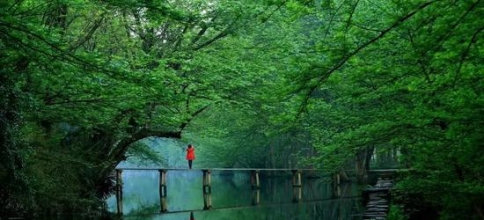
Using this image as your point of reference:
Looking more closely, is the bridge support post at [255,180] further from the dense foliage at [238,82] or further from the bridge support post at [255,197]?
the dense foliage at [238,82]

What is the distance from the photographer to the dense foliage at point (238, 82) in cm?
529

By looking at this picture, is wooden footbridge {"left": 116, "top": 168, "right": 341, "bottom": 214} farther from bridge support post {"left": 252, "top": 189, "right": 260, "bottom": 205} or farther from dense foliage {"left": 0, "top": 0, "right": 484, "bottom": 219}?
dense foliage {"left": 0, "top": 0, "right": 484, "bottom": 219}

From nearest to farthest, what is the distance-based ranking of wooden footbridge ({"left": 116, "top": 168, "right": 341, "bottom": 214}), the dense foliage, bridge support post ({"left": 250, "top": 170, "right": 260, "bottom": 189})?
the dense foliage
wooden footbridge ({"left": 116, "top": 168, "right": 341, "bottom": 214})
bridge support post ({"left": 250, "top": 170, "right": 260, "bottom": 189})

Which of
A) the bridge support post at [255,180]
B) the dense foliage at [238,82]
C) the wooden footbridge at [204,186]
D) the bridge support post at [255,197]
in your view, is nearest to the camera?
the dense foliage at [238,82]

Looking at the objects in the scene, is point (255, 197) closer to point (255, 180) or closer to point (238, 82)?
point (255, 180)

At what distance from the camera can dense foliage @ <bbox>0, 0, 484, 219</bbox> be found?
5285 mm

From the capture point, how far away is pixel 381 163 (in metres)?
33.7

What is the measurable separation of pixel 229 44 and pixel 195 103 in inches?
118

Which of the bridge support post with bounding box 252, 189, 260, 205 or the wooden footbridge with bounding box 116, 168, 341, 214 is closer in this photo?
the wooden footbridge with bounding box 116, 168, 341, 214

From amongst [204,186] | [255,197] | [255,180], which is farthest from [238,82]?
[255,180]

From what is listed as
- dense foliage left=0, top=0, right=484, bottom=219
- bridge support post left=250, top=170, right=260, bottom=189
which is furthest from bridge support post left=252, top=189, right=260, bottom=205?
dense foliage left=0, top=0, right=484, bottom=219

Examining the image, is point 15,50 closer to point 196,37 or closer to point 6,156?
point 6,156

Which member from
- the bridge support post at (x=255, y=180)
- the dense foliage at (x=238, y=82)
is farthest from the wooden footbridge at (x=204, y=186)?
the dense foliage at (x=238, y=82)

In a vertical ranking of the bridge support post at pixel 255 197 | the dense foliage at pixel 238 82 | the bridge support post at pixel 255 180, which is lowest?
the bridge support post at pixel 255 197
